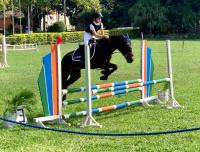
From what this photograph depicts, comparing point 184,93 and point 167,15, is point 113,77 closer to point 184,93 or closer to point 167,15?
point 184,93

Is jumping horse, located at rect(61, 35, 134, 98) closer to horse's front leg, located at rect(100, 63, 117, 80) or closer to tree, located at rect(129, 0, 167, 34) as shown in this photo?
horse's front leg, located at rect(100, 63, 117, 80)

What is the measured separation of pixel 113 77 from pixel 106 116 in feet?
29.2

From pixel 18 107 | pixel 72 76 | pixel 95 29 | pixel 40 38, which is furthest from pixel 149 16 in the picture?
pixel 18 107

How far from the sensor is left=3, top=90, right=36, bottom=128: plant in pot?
8.99 meters

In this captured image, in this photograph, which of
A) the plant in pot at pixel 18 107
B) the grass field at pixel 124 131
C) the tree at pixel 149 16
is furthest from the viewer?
the tree at pixel 149 16

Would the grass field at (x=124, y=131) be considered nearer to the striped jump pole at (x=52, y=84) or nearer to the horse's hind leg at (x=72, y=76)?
the striped jump pole at (x=52, y=84)

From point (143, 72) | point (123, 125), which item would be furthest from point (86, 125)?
point (143, 72)

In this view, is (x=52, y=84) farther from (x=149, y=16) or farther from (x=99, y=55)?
(x=149, y=16)

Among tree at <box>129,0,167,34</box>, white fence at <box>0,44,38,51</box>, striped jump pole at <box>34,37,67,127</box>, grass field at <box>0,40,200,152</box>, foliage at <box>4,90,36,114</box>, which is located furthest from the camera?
tree at <box>129,0,167,34</box>

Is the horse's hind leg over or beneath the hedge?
over

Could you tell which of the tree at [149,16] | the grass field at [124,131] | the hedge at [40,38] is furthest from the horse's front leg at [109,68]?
the tree at [149,16]

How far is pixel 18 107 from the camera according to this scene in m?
9.13

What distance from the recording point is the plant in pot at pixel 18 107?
8992 millimetres

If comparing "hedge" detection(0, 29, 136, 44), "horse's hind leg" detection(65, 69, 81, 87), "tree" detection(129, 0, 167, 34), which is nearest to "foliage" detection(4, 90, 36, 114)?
"horse's hind leg" detection(65, 69, 81, 87)
